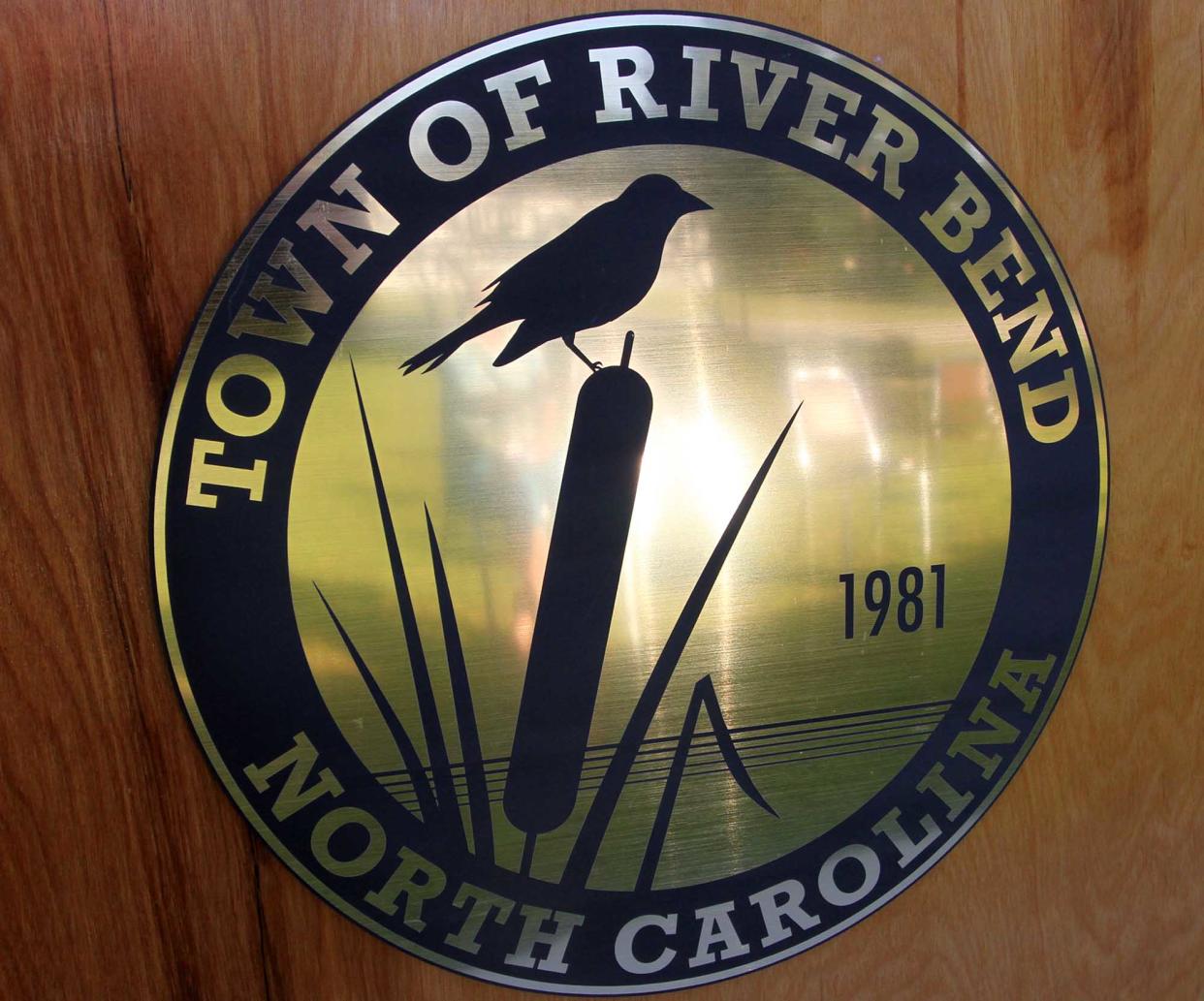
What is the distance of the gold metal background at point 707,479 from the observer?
742mm

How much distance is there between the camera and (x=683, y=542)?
0.80 meters

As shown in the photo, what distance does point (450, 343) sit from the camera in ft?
2.44

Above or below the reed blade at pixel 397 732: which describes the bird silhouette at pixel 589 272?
above

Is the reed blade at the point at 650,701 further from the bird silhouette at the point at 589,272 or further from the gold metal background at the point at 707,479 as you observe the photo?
the bird silhouette at the point at 589,272

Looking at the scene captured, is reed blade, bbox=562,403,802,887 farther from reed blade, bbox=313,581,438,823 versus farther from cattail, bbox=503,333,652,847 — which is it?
reed blade, bbox=313,581,438,823

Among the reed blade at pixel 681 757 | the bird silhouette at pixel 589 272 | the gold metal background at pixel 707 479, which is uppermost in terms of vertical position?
the bird silhouette at pixel 589 272

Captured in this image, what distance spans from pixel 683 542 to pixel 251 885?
17.9 inches

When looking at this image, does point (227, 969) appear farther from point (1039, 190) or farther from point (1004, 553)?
point (1039, 190)

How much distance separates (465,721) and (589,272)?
38 cm

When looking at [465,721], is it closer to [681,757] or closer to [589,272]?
[681,757]

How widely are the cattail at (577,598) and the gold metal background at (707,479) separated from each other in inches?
0.5

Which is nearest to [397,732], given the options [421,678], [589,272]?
[421,678]

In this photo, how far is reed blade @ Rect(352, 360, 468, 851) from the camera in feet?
2.43

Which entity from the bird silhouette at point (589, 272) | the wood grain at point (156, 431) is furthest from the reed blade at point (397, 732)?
the bird silhouette at point (589, 272)
